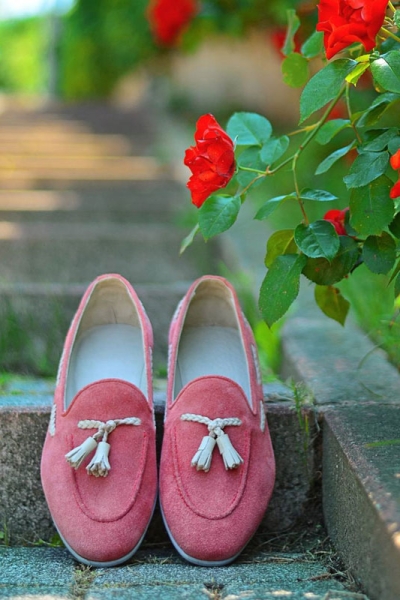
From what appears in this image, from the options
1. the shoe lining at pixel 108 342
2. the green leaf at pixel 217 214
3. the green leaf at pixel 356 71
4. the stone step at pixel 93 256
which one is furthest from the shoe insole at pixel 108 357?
the stone step at pixel 93 256

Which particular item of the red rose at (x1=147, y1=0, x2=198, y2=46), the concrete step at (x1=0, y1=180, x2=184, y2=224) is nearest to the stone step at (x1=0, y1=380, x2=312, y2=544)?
the concrete step at (x1=0, y1=180, x2=184, y2=224)

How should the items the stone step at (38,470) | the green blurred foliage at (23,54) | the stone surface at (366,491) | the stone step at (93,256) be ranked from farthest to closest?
1. the green blurred foliage at (23,54)
2. the stone step at (93,256)
3. the stone step at (38,470)
4. the stone surface at (366,491)

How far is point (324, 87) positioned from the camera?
0.90 m

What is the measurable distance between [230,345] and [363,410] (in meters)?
0.27

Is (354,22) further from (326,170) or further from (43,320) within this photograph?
(43,320)

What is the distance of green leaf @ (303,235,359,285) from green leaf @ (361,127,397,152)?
0.15m

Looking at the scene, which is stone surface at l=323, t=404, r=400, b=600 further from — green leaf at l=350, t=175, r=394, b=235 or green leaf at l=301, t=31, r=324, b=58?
green leaf at l=301, t=31, r=324, b=58

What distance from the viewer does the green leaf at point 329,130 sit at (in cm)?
107

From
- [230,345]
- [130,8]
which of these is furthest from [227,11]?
[230,345]

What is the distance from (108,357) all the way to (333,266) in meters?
0.46

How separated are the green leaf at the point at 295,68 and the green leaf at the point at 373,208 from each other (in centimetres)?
23

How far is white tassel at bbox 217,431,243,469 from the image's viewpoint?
3.40 feet

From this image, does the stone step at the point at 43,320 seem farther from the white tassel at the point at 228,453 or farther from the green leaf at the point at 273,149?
the green leaf at the point at 273,149

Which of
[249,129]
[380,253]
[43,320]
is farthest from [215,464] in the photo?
[43,320]
